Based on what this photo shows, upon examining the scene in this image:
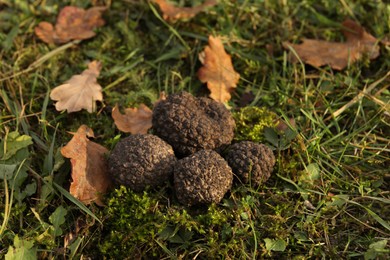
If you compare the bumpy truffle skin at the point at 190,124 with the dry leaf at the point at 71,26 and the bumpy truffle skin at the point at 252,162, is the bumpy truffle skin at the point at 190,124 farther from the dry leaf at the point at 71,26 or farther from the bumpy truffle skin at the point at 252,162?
the dry leaf at the point at 71,26

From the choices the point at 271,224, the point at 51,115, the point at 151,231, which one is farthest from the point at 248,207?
the point at 51,115

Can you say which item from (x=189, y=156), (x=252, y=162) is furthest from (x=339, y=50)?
(x=189, y=156)

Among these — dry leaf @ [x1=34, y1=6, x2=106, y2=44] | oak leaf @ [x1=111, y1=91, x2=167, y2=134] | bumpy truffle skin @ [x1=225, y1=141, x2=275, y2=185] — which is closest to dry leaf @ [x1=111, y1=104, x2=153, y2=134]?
oak leaf @ [x1=111, y1=91, x2=167, y2=134]

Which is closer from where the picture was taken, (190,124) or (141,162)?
(141,162)

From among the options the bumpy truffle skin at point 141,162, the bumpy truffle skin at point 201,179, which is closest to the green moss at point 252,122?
the bumpy truffle skin at point 201,179

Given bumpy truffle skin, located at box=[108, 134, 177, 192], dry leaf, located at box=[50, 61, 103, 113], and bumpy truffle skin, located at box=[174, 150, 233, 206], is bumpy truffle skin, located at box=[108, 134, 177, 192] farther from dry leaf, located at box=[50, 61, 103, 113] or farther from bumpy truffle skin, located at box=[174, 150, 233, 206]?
dry leaf, located at box=[50, 61, 103, 113]

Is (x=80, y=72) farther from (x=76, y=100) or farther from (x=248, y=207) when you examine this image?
(x=248, y=207)

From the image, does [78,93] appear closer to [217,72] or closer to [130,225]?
[217,72]
